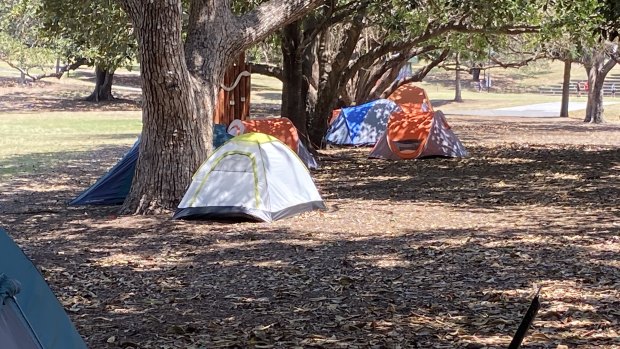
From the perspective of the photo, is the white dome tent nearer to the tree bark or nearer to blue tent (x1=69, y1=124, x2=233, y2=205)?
blue tent (x1=69, y1=124, x2=233, y2=205)

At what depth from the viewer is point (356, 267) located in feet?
28.0

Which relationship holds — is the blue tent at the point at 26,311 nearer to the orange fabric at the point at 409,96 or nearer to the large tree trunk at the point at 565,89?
the orange fabric at the point at 409,96

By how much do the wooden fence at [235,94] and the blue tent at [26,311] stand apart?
15414 millimetres

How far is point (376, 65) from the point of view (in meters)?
26.2

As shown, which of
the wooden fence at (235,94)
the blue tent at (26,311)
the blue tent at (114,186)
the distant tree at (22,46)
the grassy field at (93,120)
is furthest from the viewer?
the distant tree at (22,46)

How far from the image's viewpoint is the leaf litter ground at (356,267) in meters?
6.39

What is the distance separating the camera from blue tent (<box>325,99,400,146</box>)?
936 inches

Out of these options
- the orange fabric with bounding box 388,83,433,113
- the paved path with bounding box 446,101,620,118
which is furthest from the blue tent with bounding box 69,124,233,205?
the paved path with bounding box 446,101,620,118

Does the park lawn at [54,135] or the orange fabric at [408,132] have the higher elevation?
the orange fabric at [408,132]

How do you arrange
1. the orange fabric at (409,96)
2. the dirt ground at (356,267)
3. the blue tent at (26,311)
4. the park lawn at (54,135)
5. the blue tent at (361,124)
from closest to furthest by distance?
the blue tent at (26,311) → the dirt ground at (356,267) → the park lawn at (54,135) → the blue tent at (361,124) → the orange fabric at (409,96)

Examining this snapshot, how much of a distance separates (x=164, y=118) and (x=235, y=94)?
1014 cm

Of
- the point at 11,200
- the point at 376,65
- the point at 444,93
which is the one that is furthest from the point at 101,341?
the point at 444,93

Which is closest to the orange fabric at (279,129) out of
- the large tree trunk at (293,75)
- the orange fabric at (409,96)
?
the large tree trunk at (293,75)

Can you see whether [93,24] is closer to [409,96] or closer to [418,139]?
[418,139]
